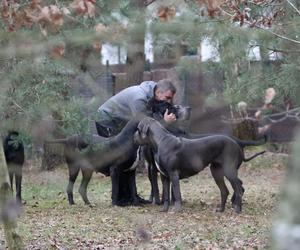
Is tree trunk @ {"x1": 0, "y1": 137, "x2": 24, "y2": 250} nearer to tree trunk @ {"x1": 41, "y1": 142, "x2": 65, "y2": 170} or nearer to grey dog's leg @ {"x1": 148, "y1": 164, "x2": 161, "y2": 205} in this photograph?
grey dog's leg @ {"x1": 148, "y1": 164, "x2": 161, "y2": 205}

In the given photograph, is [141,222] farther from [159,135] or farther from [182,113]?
[182,113]

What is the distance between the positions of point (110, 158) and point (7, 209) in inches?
205

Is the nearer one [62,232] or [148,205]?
[62,232]

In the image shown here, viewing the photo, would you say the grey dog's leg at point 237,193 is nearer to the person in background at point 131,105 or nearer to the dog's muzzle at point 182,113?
the dog's muzzle at point 182,113

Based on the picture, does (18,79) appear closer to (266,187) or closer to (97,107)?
(97,107)

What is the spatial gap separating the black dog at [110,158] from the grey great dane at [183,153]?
0.28 metres

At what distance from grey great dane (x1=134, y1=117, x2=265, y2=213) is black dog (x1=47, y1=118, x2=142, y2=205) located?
28 centimetres

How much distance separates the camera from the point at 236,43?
861 centimetres

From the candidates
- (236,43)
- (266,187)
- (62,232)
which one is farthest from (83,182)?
(266,187)

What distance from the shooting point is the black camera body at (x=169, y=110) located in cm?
1005

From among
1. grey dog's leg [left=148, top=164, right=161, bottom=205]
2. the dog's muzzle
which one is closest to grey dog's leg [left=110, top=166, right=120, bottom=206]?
grey dog's leg [left=148, top=164, right=161, bottom=205]

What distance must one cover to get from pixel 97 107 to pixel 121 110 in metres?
1.11

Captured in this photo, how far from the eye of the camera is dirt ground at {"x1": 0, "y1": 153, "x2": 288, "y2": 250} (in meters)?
7.25

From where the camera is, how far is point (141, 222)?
26.0ft
